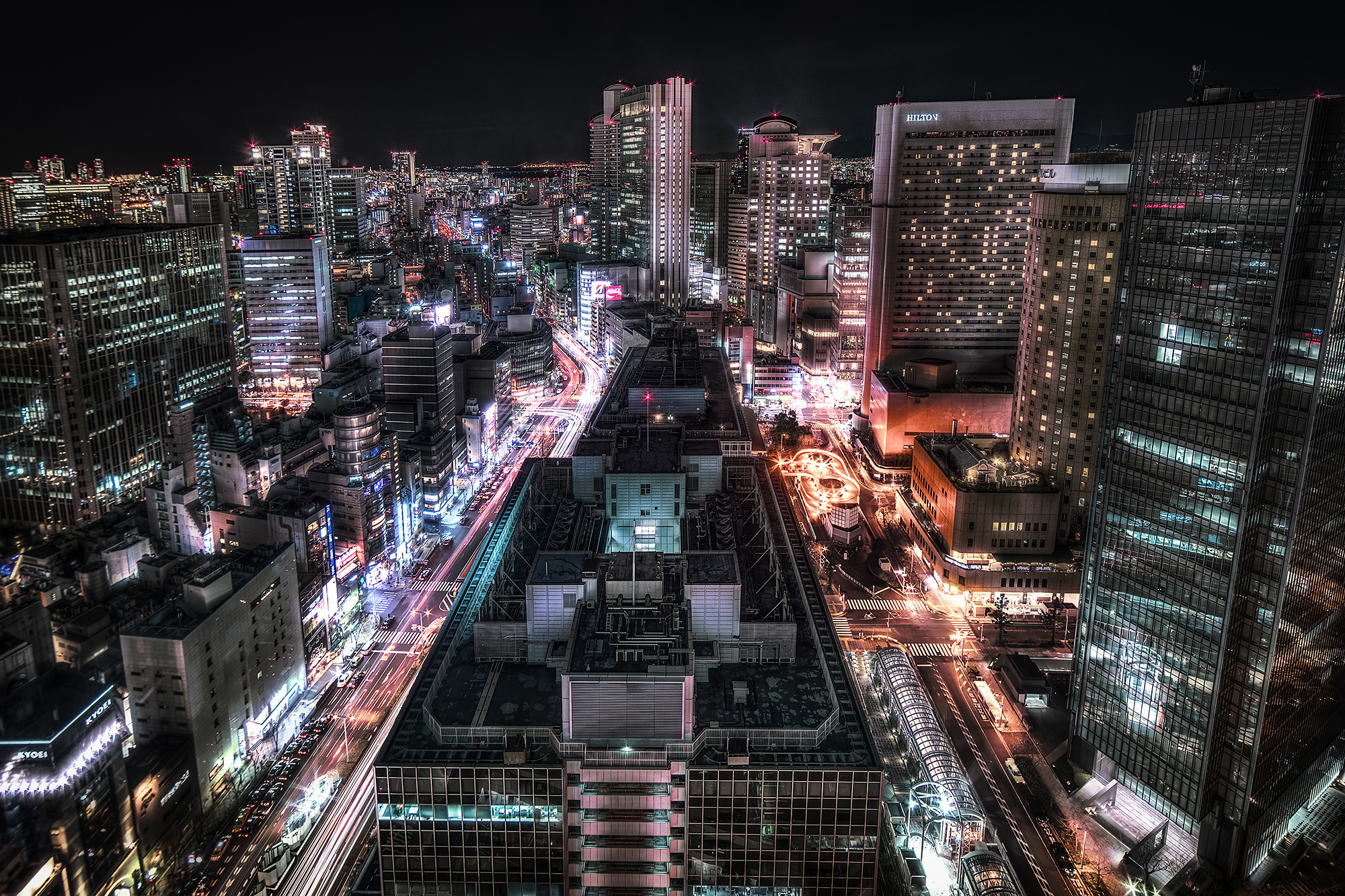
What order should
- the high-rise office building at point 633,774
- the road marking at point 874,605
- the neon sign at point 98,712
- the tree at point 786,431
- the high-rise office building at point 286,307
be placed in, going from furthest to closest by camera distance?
the high-rise office building at point 286,307 < the tree at point 786,431 < the road marking at point 874,605 < the neon sign at point 98,712 < the high-rise office building at point 633,774

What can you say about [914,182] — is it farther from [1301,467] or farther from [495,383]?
[1301,467]

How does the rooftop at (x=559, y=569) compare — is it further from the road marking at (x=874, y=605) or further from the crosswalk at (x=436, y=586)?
the road marking at (x=874, y=605)

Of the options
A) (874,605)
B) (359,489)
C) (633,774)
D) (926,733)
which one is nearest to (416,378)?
(359,489)

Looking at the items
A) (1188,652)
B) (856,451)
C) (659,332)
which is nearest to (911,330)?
(856,451)

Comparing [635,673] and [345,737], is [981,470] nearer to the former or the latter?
[635,673]

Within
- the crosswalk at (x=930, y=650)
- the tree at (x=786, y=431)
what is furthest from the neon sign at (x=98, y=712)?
the tree at (x=786, y=431)
